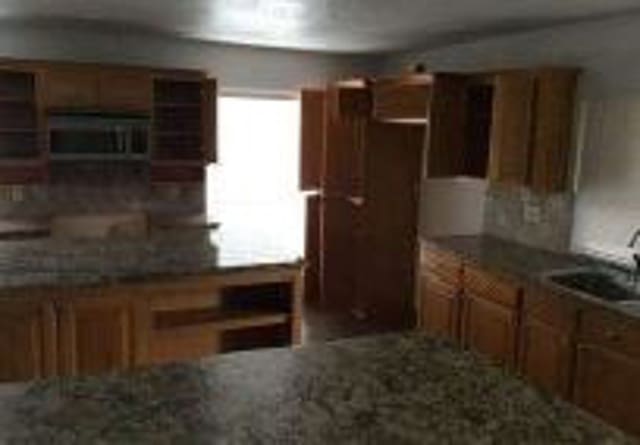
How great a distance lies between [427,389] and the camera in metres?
1.71

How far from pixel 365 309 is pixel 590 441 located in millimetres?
4171

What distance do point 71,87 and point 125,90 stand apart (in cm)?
39

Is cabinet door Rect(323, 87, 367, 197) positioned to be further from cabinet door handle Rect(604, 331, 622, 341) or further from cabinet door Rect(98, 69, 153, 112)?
cabinet door handle Rect(604, 331, 622, 341)

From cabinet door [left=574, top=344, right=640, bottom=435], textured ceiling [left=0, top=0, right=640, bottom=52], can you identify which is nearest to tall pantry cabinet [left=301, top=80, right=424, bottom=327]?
textured ceiling [left=0, top=0, right=640, bottom=52]

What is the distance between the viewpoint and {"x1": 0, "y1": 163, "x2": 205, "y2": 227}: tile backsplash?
5168 millimetres

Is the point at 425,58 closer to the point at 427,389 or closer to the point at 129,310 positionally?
the point at 129,310

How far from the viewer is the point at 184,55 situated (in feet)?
17.8

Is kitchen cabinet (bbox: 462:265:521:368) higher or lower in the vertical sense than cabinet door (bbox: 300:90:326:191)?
lower

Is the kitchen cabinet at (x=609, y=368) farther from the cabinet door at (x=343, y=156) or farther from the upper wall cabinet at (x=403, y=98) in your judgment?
the cabinet door at (x=343, y=156)

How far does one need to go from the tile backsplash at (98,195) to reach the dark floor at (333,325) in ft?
4.44

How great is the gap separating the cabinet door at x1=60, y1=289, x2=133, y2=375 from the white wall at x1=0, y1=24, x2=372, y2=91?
2.71 m

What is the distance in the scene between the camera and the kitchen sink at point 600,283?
337 centimetres

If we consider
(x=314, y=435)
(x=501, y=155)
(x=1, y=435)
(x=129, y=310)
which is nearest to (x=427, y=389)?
(x=314, y=435)

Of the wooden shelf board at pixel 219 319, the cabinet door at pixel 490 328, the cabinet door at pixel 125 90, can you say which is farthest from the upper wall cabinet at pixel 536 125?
the cabinet door at pixel 125 90
